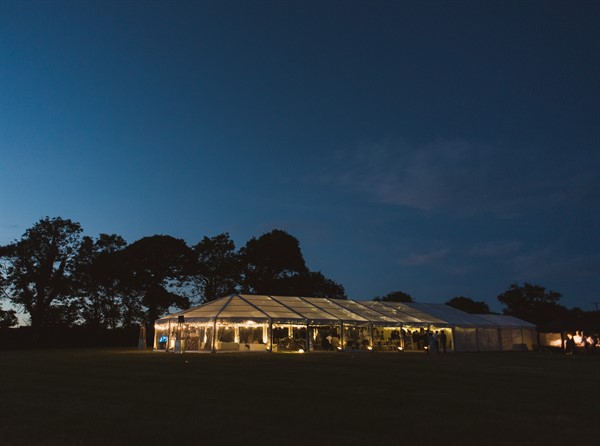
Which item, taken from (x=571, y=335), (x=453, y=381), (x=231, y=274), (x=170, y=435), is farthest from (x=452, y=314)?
(x=170, y=435)

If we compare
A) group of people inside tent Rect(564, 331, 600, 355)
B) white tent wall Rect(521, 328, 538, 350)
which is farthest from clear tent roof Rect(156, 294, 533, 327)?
group of people inside tent Rect(564, 331, 600, 355)

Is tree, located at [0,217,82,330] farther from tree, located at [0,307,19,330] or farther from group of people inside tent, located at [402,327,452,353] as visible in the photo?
group of people inside tent, located at [402,327,452,353]

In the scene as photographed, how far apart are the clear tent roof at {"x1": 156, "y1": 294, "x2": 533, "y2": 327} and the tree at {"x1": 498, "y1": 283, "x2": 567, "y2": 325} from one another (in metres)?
24.7

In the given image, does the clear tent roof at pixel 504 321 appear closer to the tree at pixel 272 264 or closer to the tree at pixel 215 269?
the tree at pixel 272 264

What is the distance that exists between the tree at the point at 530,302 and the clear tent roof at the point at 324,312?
974 inches

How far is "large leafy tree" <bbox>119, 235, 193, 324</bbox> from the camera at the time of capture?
1756 inches

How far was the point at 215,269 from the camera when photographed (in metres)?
48.7

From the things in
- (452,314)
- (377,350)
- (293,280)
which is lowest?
(377,350)

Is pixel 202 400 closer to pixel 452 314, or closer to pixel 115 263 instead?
pixel 452 314

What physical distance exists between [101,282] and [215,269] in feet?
34.1

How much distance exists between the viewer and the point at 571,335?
109 feet

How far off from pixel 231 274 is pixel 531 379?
39.6 m

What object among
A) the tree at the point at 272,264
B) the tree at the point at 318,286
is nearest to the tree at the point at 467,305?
the tree at the point at 318,286

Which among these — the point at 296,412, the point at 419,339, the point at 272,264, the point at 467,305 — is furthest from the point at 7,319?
the point at 467,305
